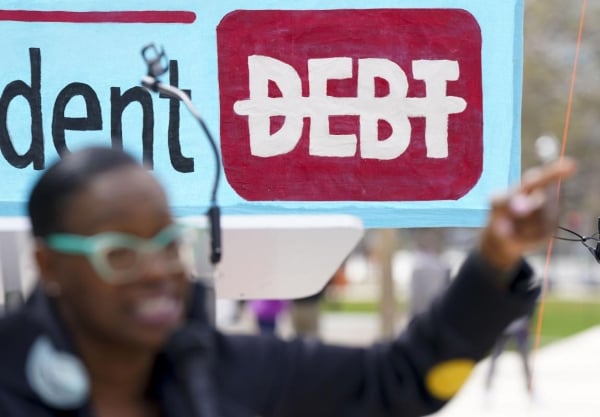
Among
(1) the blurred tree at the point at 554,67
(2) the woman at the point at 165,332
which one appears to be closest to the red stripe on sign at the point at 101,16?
(2) the woman at the point at 165,332

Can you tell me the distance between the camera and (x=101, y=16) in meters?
3.61

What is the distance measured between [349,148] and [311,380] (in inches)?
73.8

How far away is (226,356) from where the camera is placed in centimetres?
179

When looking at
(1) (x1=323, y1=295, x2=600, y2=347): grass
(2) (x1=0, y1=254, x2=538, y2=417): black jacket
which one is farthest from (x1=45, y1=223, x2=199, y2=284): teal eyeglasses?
(1) (x1=323, y1=295, x2=600, y2=347): grass

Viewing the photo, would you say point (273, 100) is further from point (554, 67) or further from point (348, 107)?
point (554, 67)

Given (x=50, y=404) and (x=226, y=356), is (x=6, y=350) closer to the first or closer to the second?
(x=50, y=404)

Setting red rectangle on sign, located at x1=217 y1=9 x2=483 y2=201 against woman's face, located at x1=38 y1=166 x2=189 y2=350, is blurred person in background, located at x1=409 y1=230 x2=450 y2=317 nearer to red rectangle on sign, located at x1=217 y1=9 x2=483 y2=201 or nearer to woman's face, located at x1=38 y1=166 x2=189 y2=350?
red rectangle on sign, located at x1=217 y1=9 x2=483 y2=201

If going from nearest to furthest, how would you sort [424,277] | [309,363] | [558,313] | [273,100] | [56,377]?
[56,377], [309,363], [273,100], [424,277], [558,313]

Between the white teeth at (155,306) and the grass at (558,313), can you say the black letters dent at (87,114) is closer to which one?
the white teeth at (155,306)

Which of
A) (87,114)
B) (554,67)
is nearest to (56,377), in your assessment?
(87,114)

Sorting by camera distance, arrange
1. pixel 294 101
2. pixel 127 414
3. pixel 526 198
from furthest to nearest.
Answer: pixel 294 101, pixel 127 414, pixel 526 198

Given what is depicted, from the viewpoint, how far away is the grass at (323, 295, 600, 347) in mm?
17641

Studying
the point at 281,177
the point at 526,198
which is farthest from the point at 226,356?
the point at 281,177

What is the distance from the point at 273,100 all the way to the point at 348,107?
0.71ft
